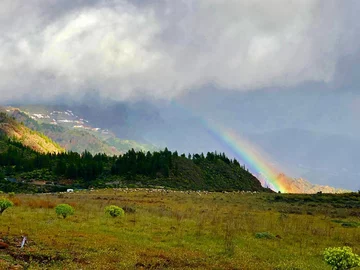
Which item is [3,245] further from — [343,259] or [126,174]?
[126,174]

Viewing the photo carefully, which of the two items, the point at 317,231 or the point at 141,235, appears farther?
the point at 317,231

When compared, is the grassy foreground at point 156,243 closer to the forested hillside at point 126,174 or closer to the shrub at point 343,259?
the shrub at point 343,259

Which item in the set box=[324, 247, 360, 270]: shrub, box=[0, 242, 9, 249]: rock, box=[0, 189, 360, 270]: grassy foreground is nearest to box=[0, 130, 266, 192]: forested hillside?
box=[0, 189, 360, 270]: grassy foreground

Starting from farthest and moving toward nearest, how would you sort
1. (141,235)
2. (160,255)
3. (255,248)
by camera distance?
(141,235) → (255,248) → (160,255)

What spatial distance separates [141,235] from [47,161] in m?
147

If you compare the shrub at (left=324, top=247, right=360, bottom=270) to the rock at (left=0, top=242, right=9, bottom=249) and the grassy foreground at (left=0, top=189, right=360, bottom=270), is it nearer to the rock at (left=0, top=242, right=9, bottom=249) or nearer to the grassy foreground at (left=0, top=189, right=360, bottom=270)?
the grassy foreground at (left=0, top=189, right=360, bottom=270)

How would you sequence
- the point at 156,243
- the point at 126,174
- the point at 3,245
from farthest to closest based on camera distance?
the point at 126,174
the point at 156,243
the point at 3,245

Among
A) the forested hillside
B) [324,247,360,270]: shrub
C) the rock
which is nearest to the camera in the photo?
[324,247,360,270]: shrub

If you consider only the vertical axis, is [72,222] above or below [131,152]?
below

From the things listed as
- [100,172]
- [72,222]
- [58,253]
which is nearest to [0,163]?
[100,172]

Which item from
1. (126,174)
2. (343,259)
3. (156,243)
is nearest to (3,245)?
(156,243)

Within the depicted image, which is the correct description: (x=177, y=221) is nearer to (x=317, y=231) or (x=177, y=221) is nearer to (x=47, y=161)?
(x=317, y=231)

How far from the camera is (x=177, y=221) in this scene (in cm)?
3219

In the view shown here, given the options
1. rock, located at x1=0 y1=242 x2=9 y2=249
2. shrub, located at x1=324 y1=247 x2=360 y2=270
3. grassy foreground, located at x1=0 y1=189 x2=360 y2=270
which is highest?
shrub, located at x1=324 y1=247 x2=360 y2=270
